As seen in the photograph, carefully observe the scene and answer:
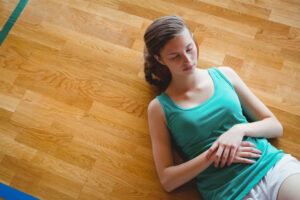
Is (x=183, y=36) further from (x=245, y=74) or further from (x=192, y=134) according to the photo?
(x=245, y=74)

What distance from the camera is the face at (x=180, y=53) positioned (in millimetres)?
1373

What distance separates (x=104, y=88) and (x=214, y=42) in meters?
0.95

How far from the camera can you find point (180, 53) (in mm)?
1386

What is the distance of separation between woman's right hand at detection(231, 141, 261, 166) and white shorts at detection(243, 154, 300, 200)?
0.11 metres

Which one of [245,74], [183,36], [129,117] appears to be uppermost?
[183,36]

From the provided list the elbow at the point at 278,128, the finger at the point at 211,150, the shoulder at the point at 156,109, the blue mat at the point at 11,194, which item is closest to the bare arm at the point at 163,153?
the shoulder at the point at 156,109

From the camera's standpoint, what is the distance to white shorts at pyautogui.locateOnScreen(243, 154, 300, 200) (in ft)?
4.40

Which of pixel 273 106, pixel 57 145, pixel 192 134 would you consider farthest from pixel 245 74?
pixel 57 145

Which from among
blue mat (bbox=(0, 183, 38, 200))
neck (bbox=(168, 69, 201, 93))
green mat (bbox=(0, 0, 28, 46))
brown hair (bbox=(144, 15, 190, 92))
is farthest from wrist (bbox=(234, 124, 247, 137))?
green mat (bbox=(0, 0, 28, 46))

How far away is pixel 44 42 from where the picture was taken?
6.78ft

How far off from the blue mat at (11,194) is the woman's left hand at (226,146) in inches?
52.1

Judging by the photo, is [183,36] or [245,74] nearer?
[183,36]

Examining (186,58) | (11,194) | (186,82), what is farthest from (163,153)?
(11,194)

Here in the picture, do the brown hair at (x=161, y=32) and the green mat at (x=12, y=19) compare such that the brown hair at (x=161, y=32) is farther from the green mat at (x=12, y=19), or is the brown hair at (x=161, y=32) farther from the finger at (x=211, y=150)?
the green mat at (x=12, y=19)
